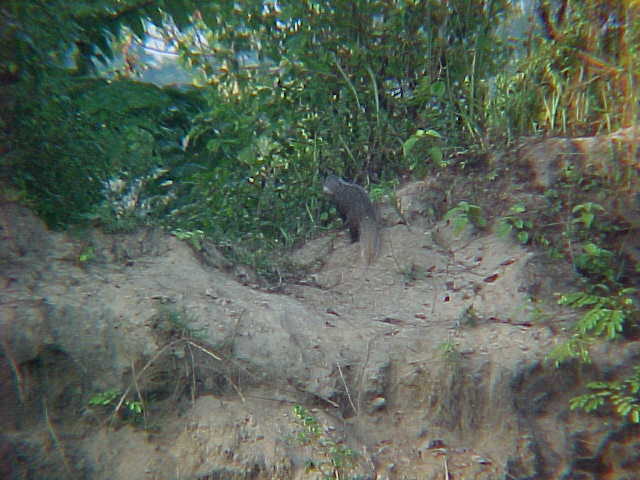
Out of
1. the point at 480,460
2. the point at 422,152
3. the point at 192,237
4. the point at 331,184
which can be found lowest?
the point at 480,460

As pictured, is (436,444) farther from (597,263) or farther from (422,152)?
(422,152)

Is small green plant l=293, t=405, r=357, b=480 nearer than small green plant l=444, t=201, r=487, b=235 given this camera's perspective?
Yes

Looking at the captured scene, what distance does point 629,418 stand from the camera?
126 inches

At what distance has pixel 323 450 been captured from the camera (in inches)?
114

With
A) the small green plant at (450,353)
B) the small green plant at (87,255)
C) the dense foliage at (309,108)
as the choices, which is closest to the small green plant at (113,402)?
the small green plant at (87,255)

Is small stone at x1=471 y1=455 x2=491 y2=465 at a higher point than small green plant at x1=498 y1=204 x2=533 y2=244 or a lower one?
lower

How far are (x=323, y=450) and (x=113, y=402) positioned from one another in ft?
3.95

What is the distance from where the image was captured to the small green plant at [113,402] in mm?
2777

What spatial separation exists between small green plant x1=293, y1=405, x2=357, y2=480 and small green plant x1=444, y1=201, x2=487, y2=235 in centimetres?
211

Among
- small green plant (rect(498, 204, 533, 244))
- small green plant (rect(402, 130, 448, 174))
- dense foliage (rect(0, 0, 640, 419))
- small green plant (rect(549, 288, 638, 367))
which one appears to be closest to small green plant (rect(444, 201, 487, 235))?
dense foliage (rect(0, 0, 640, 419))

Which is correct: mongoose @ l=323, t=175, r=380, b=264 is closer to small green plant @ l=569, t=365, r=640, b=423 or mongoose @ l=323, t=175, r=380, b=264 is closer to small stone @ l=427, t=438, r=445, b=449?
small stone @ l=427, t=438, r=445, b=449

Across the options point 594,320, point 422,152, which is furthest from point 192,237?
point 594,320

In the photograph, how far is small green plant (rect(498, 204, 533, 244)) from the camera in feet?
13.7

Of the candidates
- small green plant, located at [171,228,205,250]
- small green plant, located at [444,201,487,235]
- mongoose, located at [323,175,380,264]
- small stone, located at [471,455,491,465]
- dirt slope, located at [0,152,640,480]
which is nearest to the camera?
dirt slope, located at [0,152,640,480]
